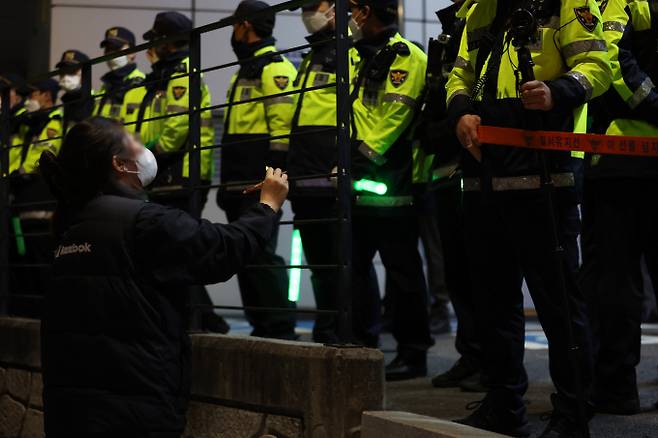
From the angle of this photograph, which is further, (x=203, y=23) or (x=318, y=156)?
(x=203, y=23)

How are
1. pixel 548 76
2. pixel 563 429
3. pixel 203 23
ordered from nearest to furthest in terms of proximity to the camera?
pixel 563 429 < pixel 548 76 < pixel 203 23

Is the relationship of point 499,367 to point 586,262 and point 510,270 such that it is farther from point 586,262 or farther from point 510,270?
point 586,262

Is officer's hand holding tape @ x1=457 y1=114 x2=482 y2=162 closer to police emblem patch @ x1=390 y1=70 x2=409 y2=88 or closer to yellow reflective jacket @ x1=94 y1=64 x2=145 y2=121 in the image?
police emblem patch @ x1=390 y1=70 x2=409 y2=88

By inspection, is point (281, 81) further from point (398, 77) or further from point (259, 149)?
point (398, 77)

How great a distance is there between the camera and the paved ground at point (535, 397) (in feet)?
13.8

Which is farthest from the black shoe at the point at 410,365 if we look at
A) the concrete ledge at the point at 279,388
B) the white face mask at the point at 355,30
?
the white face mask at the point at 355,30

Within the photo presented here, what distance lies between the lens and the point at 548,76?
403cm

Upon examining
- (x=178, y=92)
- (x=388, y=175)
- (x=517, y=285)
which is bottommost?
(x=517, y=285)

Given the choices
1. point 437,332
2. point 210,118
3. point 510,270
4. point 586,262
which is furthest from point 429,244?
point 510,270

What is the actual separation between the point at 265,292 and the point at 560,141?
2928 mm

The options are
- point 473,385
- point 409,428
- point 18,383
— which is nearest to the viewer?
point 409,428

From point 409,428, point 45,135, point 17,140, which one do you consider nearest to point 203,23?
point 17,140

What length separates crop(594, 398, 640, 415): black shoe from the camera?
14.6ft

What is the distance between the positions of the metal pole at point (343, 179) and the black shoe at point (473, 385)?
1171 mm
